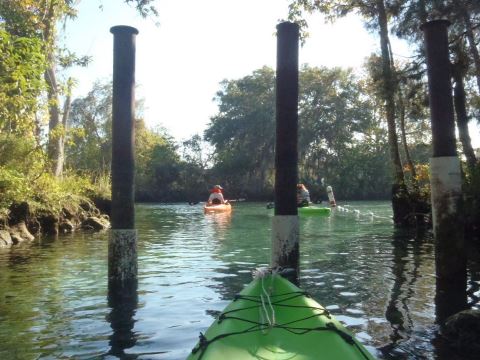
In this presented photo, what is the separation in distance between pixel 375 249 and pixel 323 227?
623cm

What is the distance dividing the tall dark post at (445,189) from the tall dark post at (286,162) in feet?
6.31

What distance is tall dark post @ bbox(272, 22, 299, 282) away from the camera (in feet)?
19.8

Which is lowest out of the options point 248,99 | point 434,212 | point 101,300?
point 101,300

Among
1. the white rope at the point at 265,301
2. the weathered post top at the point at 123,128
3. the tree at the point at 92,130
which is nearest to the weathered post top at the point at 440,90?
the white rope at the point at 265,301

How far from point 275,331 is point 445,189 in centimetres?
368

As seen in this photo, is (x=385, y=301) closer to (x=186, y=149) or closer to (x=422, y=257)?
(x=422, y=257)

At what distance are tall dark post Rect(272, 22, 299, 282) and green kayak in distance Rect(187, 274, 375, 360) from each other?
4.76ft

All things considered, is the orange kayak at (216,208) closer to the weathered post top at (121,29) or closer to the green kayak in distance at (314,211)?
the green kayak in distance at (314,211)

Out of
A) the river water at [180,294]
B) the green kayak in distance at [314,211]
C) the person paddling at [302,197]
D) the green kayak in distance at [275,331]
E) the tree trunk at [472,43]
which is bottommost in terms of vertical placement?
the river water at [180,294]

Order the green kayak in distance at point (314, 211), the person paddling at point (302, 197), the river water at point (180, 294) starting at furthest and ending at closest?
1. the person paddling at point (302, 197)
2. the green kayak in distance at point (314, 211)
3. the river water at point (180, 294)

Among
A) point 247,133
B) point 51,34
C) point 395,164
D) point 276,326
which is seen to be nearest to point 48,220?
point 51,34

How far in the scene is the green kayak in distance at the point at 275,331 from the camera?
3.44 m

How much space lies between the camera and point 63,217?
17.3m

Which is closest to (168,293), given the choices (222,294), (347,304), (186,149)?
(222,294)
